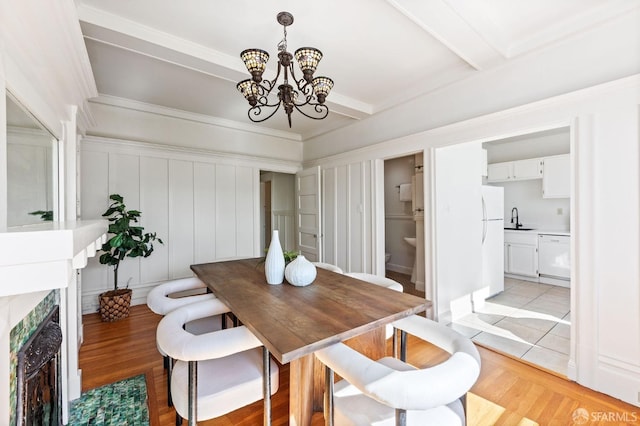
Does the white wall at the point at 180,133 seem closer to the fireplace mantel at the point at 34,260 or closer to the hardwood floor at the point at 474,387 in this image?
the hardwood floor at the point at 474,387

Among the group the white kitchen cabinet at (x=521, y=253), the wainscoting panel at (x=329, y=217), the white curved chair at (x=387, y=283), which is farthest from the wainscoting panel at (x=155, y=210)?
the white kitchen cabinet at (x=521, y=253)

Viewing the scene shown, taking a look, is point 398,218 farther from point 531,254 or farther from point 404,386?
point 404,386

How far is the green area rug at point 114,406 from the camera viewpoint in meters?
1.72

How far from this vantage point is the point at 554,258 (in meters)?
4.48

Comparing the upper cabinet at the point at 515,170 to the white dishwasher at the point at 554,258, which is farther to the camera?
the upper cabinet at the point at 515,170

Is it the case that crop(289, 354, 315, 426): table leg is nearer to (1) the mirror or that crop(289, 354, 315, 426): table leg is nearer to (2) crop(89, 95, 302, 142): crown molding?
(1) the mirror

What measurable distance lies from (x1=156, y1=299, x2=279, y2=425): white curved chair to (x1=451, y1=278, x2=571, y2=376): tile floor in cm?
230

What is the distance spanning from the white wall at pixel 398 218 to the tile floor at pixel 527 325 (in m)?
1.81

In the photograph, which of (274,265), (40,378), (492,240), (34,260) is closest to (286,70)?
(274,265)

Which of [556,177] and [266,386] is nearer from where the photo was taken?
[266,386]

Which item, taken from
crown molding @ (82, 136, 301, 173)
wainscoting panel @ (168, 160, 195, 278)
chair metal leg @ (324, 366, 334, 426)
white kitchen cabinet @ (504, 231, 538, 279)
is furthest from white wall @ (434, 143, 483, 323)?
wainscoting panel @ (168, 160, 195, 278)

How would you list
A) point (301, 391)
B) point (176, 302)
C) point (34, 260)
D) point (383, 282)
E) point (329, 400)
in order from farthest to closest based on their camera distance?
point (383, 282) → point (176, 302) → point (301, 391) → point (329, 400) → point (34, 260)

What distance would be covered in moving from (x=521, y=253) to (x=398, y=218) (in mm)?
2199

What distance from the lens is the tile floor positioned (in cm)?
243
